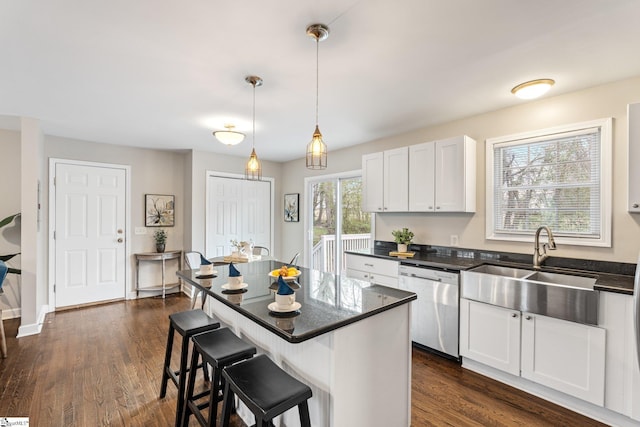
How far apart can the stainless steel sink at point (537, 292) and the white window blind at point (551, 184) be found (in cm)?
45

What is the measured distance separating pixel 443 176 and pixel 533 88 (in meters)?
1.08

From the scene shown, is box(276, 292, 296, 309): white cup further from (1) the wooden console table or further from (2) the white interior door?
(1) the wooden console table

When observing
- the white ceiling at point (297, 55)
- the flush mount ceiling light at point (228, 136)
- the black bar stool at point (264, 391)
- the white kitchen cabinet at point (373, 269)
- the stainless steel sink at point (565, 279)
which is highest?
the white ceiling at point (297, 55)

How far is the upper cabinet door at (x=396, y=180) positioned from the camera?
3553 mm

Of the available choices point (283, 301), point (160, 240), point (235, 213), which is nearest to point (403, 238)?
point (283, 301)

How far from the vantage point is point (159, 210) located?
509 centimetres

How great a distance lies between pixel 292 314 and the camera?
4.85 ft

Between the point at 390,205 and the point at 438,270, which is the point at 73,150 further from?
the point at 438,270

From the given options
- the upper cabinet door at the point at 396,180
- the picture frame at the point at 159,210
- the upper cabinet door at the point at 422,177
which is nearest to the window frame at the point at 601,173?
the upper cabinet door at the point at 422,177

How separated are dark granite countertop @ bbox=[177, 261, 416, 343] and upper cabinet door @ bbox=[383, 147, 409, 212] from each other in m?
1.64

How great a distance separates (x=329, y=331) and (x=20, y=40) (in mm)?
2604

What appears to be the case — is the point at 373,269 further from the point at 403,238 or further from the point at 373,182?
the point at 373,182

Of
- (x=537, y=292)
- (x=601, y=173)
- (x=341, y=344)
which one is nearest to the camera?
(x=341, y=344)

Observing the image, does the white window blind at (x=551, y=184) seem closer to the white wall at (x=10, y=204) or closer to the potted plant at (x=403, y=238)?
the potted plant at (x=403, y=238)
